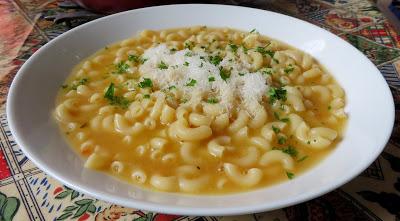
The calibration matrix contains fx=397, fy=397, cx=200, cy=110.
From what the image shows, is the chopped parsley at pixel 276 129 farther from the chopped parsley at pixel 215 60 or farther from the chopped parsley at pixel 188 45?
the chopped parsley at pixel 188 45

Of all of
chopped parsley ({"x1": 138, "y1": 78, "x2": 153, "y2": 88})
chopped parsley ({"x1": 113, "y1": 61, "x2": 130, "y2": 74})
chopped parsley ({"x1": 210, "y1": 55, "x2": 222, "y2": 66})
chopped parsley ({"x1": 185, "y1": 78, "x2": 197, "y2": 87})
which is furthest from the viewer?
chopped parsley ({"x1": 113, "y1": 61, "x2": 130, "y2": 74})

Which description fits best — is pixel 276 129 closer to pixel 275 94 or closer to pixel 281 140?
pixel 281 140

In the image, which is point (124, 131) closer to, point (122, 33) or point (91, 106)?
point (91, 106)

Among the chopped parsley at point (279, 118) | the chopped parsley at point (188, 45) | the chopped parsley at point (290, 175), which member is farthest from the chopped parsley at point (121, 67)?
the chopped parsley at point (290, 175)

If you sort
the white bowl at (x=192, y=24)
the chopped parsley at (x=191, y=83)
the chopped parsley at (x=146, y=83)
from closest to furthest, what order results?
the white bowl at (x=192, y=24)
the chopped parsley at (x=191, y=83)
the chopped parsley at (x=146, y=83)

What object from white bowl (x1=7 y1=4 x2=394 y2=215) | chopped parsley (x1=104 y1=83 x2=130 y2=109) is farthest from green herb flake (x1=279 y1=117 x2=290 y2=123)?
chopped parsley (x1=104 y1=83 x2=130 y2=109)

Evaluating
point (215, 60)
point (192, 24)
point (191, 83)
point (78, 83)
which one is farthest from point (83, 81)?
point (192, 24)

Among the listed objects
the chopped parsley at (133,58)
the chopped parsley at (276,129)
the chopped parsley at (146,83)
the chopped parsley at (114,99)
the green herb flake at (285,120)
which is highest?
the green herb flake at (285,120)

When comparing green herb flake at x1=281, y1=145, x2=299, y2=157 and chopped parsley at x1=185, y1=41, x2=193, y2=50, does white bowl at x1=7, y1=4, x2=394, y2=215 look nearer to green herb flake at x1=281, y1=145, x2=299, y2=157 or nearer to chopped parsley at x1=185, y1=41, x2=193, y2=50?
green herb flake at x1=281, y1=145, x2=299, y2=157

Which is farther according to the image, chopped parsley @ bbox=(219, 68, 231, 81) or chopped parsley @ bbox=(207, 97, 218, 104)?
chopped parsley @ bbox=(219, 68, 231, 81)
